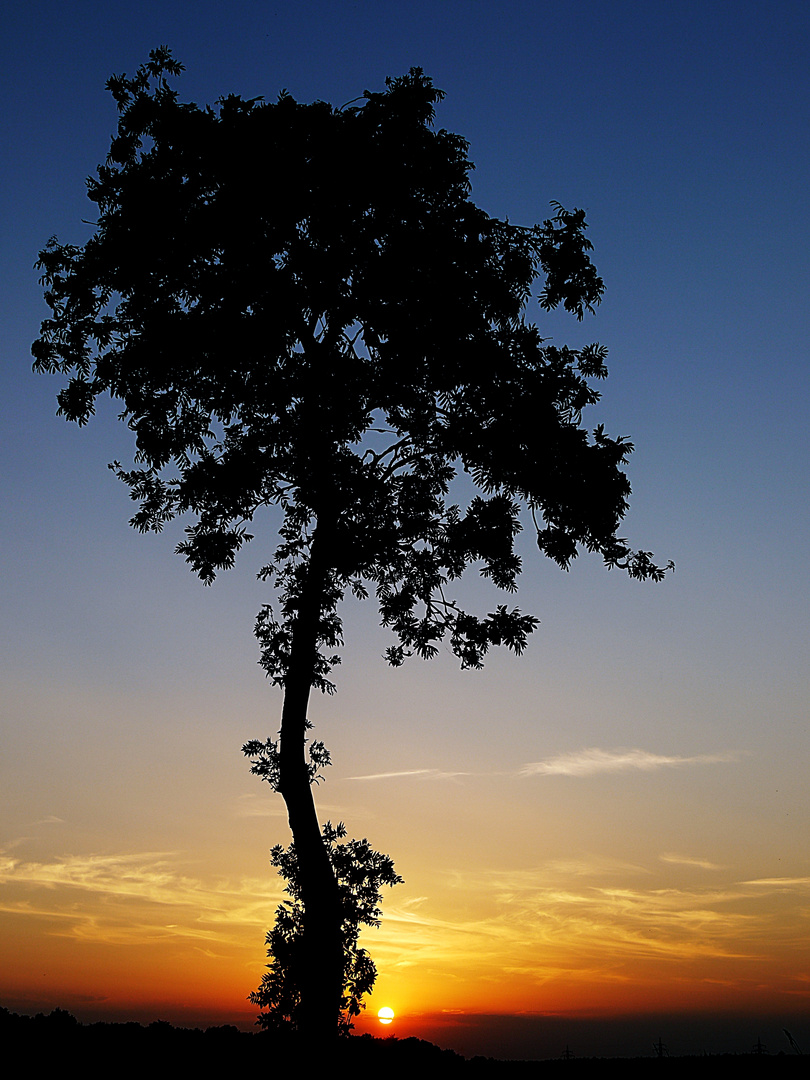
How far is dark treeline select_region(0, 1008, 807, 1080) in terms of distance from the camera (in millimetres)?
15852

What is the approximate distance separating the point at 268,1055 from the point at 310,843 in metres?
3.94

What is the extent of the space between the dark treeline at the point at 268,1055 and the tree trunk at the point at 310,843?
84cm

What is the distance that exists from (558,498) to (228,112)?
1071cm

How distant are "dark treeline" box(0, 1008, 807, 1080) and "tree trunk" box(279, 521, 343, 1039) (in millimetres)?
835

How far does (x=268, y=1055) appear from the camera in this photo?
55.4 feet

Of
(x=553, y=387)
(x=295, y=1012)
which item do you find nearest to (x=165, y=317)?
(x=553, y=387)

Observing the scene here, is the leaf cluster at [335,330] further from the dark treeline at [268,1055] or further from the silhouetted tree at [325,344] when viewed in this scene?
the dark treeline at [268,1055]

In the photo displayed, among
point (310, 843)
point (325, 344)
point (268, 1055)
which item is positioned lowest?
point (268, 1055)

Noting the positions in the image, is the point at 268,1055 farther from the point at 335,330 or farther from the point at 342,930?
the point at 335,330

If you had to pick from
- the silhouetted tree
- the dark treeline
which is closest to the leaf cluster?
the silhouetted tree

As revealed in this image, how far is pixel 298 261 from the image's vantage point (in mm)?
19781

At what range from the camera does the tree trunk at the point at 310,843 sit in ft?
62.6

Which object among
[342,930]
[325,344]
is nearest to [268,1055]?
[342,930]

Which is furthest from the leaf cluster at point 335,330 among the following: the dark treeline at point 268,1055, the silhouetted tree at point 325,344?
the dark treeline at point 268,1055
